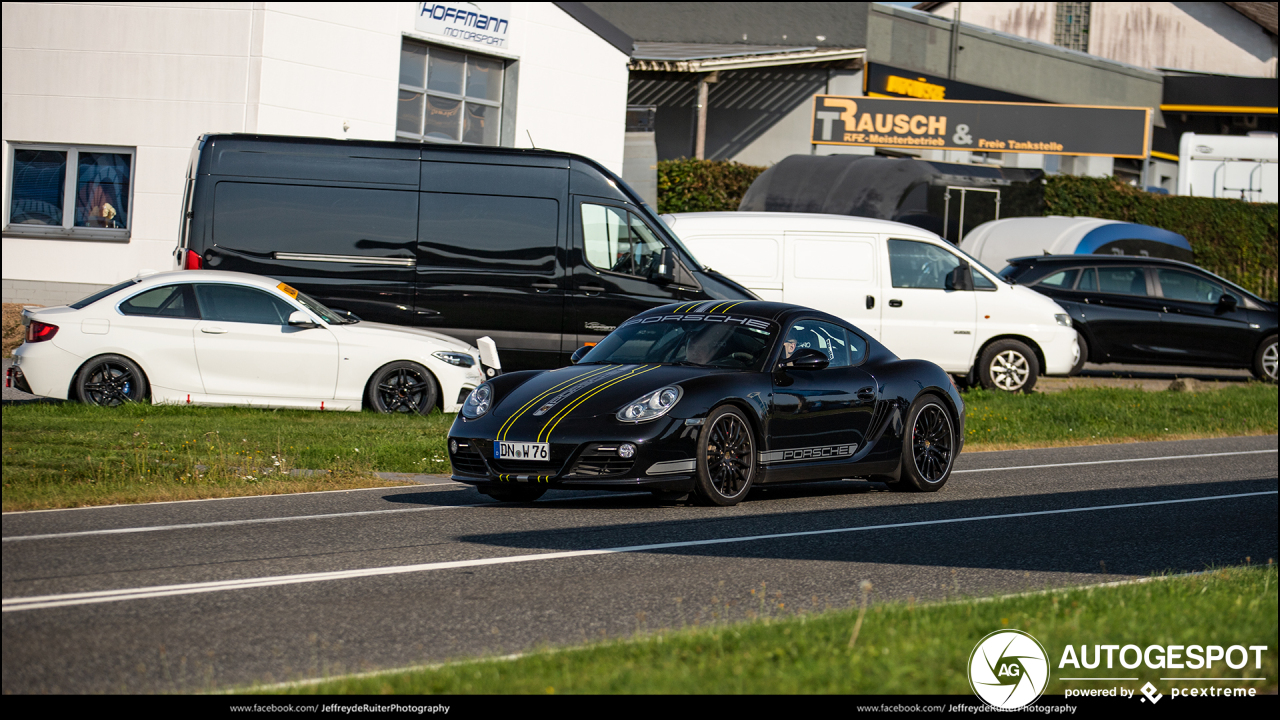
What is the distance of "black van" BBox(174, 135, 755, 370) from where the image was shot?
14.9 m

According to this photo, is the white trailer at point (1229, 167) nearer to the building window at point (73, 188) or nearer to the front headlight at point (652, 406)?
the building window at point (73, 188)

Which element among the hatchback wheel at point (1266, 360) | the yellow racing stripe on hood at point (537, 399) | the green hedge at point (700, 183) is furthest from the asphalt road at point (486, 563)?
the green hedge at point (700, 183)

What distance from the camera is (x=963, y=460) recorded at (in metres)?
13.3

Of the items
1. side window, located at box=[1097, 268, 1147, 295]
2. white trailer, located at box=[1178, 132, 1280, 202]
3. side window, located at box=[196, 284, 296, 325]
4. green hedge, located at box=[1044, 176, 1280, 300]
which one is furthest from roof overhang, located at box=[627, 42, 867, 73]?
side window, located at box=[196, 284, 296, 325]

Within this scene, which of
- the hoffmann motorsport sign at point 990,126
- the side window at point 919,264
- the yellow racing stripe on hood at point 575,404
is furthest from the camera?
the hoffmann motorsport sign at point 990,126

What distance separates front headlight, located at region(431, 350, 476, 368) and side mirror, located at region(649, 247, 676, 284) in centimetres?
239

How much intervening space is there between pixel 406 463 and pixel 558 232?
14.9 feet

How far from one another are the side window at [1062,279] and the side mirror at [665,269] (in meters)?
7.50

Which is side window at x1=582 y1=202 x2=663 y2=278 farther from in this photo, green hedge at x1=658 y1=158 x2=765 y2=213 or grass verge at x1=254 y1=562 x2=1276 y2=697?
green hedge at x1=658 y1=158 x2=765 y2=213

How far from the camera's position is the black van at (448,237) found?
1485 centimetres

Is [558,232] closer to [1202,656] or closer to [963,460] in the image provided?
[963,460]

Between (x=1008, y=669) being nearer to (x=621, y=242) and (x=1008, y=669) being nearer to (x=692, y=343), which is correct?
(x=692, y=343)

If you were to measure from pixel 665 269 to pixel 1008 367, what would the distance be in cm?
538

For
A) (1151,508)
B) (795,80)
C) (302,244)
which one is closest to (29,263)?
(302,244)
